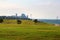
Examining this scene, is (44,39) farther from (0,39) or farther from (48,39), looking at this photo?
(0,39)

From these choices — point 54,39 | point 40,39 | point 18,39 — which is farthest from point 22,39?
point 54,39

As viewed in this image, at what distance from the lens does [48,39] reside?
34.4 m

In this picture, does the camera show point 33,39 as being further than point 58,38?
No

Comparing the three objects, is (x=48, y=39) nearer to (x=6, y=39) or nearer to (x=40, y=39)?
(x=40, y=39)

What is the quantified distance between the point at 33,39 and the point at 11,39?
3542mm

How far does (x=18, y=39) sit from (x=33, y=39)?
2.41 metres

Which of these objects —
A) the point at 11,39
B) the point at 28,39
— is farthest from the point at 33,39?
the point at 11,39

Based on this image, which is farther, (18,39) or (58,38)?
(58,38)

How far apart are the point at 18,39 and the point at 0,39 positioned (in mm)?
2850

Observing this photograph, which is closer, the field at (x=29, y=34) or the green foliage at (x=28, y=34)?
the green foliage at (x=28, y=34)

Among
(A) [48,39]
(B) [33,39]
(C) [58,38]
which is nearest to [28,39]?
(B) [33,39]

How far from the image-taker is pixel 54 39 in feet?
115

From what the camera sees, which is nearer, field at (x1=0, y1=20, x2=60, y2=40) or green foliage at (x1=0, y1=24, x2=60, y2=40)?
green foliage at (x1=0, y1=24, x2=60, y2=40)

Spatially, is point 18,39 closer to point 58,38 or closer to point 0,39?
point 0,39
